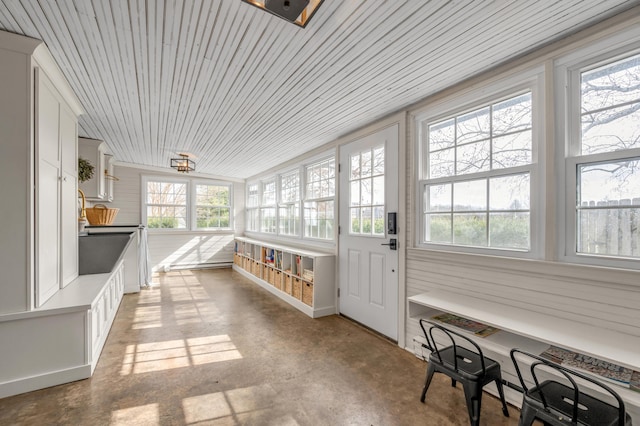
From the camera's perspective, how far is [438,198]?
284cm

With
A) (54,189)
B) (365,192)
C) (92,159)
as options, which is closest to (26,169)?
(54,189)

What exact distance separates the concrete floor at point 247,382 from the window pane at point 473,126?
2.16 m

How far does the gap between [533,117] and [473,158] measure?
0.52 metres

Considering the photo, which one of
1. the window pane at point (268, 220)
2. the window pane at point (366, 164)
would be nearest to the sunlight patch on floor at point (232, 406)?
the window pane at point (366, 164)

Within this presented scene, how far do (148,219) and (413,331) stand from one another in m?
6.76

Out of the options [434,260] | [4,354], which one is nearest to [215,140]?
[4,354]

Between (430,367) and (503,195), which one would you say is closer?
(430,367)

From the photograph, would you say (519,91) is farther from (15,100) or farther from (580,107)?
(15,100)

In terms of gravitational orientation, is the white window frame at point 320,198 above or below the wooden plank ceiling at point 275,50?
below

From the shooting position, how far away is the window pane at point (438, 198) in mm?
2740

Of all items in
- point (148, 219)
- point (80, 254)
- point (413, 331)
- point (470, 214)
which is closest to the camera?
point (470, 214)

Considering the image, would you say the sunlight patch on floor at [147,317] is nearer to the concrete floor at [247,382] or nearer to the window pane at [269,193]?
the concrete floor at [247,382]

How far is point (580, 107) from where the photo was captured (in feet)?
6.25

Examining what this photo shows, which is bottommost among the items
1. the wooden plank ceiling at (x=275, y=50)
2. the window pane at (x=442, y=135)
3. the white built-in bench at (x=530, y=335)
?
the white built-in bench at (x=530, y=335)
